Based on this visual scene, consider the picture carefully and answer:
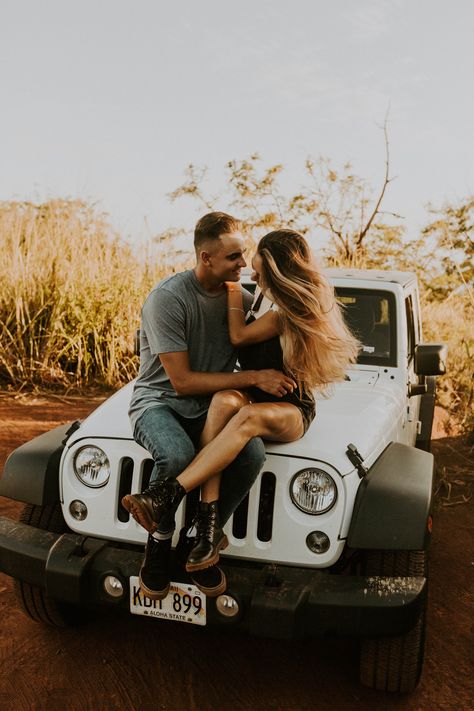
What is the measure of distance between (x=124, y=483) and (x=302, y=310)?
104cm

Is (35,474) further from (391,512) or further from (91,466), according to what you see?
(391,512)

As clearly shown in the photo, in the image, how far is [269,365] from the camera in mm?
3154

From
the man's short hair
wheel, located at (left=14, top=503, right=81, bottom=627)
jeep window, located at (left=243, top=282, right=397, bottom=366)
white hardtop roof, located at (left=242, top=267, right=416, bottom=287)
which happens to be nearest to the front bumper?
wheel, located at (left=14, top=503, right=81, bottom=627)

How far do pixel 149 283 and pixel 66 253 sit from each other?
1.12 meters

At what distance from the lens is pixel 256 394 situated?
309cm

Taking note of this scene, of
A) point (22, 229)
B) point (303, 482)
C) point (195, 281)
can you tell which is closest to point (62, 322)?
point (22, 229)

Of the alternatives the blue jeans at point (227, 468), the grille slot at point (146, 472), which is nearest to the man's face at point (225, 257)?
the blue jeans at point (227, 468)

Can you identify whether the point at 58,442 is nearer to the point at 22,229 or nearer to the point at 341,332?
the point at 341,332

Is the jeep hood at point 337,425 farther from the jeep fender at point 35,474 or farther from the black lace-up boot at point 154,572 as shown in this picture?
the black lace-up boot at point 154,572

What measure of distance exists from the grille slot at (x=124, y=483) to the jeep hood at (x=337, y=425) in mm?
111

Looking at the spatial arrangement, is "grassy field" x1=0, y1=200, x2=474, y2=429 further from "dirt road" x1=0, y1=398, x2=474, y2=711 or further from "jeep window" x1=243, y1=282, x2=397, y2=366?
"dirt road" x1=0, y1=398, x2=474, y2=711

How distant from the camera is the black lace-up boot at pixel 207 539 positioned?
8.33ft

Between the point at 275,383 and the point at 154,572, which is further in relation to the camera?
the point at 275,383

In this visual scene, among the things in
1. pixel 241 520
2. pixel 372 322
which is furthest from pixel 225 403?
pixel 372 322
